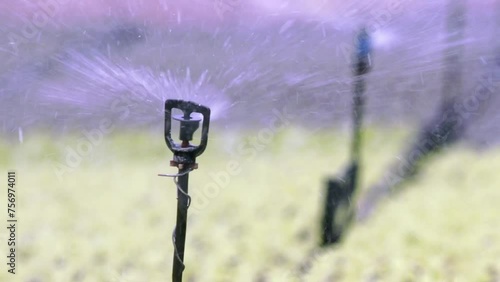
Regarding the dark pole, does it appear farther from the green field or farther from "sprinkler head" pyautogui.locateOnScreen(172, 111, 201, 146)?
the green field

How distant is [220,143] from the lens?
321cm

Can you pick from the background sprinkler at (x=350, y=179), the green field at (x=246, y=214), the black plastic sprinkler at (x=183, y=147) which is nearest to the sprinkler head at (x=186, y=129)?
the black plastic sprinkler at (x=183, y=147)

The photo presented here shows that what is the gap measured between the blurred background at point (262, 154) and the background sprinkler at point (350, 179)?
46 millimetres

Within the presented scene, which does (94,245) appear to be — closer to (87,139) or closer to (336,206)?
(87,139)

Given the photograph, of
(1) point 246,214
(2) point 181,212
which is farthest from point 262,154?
(2) point 181,212

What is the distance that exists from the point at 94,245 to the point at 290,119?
1376mm

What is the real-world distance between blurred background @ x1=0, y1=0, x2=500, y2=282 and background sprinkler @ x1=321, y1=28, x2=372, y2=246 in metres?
0.05

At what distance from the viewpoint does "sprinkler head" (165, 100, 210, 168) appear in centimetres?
129

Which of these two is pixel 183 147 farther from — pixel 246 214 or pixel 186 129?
pixel 246 214

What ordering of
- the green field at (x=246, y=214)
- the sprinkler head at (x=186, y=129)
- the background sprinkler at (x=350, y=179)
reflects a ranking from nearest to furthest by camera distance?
the sprinkler head at (x=186, y=129) → the green field at (x=246, y=214) → the background sprinkler at (x=350, y=179)

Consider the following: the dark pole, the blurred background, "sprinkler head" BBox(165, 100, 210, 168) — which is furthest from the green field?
"sprinkler head" BBox(165, 100, 210, 168)

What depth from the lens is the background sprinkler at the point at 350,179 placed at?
8.89 feet

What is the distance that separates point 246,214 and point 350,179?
25.3 inches

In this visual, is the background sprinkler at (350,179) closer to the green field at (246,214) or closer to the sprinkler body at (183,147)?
the green field at (246,214)
